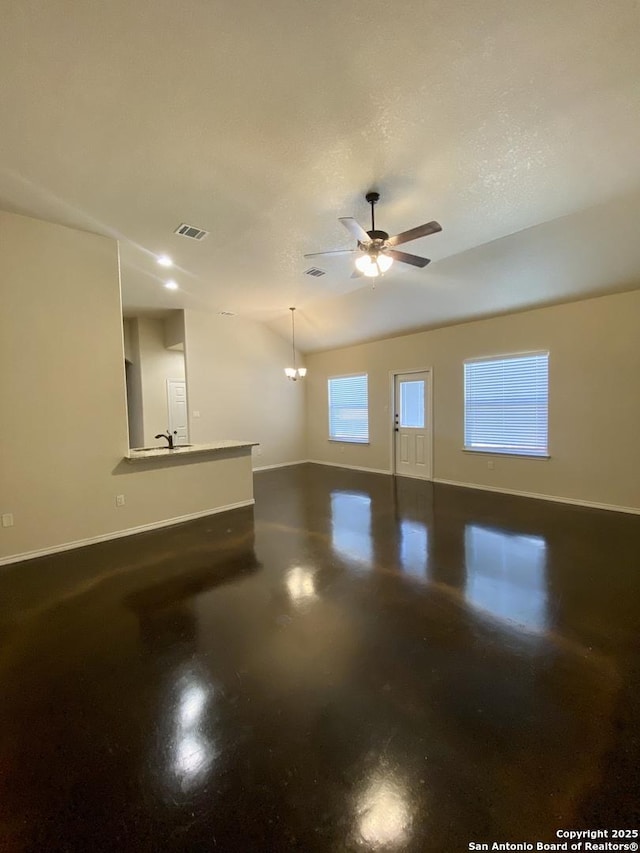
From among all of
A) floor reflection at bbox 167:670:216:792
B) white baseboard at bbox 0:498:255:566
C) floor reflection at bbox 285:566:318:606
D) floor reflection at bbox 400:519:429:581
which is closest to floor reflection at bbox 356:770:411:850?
floor reflection at bbox 167:670:216:792

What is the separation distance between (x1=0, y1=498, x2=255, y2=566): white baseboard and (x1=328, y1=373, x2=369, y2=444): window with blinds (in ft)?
11.4

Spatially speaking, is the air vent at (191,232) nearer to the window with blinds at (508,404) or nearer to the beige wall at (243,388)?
the beige wall at (243,388)

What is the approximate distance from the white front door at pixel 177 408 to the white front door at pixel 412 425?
4458mm

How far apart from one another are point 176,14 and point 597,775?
3.73 meters

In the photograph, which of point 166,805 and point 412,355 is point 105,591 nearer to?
point 166,805

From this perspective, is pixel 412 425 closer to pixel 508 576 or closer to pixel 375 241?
pixel 508 576

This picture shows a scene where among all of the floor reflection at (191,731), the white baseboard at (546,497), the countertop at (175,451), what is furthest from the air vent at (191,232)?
the white baseboard at (546,497)

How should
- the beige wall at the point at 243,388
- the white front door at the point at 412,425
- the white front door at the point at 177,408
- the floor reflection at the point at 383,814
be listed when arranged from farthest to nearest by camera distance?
1. the white front door at the point at 177,408
2. the beige wall at the point at 243,388
3. the white front door at the point at 412,425
4. the floor reflection at the point at 383,814

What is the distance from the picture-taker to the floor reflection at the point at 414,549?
3.13 m

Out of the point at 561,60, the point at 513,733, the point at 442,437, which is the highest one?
the point at 561,60

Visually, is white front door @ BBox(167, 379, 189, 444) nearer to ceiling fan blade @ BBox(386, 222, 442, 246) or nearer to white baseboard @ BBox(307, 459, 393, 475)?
white baseboard @ BBox(307, 459, 393, 475)

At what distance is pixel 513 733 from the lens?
1.58m

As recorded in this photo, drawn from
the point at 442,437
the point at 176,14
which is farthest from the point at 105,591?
the point at 442,437

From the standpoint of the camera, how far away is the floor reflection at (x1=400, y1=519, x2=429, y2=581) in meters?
3.13
